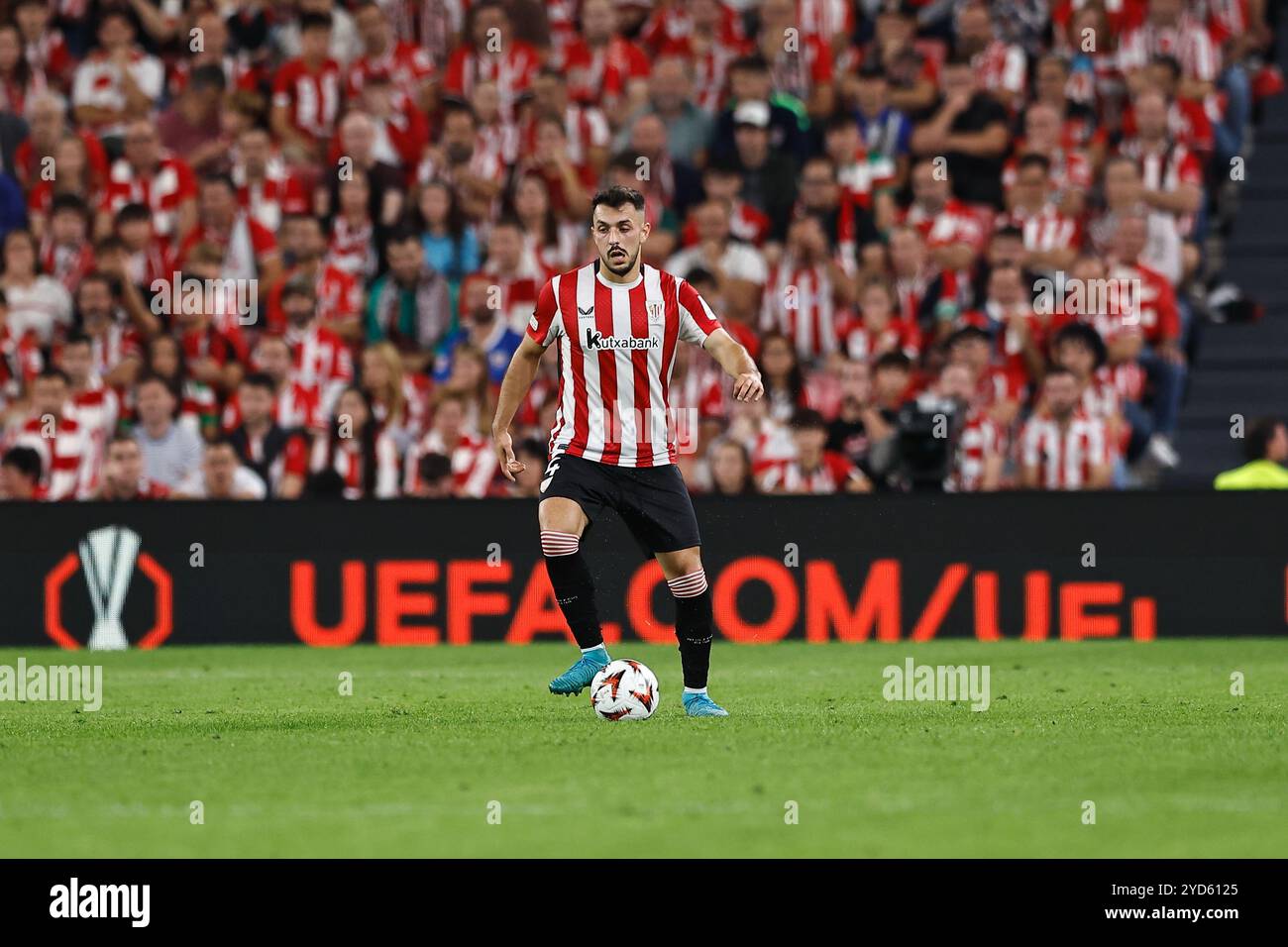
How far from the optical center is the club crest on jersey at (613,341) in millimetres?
9242

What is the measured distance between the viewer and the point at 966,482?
14.6 metres

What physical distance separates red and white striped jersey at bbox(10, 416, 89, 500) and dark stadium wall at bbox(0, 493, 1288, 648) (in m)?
1.22

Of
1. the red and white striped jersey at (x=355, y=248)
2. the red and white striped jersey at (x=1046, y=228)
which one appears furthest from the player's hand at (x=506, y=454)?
the red and white striped jersey at (x=355, y=248)

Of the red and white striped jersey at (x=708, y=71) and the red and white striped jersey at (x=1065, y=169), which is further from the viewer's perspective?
the red and white striped jersey at (x=708, y=71)

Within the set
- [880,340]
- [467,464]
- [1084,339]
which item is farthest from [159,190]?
[1084,339]

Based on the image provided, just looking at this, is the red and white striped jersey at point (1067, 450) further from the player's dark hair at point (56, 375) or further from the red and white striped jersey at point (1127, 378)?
the player's dark hair at point (56, 375)

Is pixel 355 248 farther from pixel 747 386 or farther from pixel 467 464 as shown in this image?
pixel 747 386

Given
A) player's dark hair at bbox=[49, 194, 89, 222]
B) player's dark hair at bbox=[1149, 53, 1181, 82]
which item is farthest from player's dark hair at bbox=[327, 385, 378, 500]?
player's dark hair at bbox=[1149, 53, 1181, 82]

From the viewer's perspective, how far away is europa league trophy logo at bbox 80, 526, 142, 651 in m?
14.2

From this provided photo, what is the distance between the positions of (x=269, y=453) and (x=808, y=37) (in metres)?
5.82

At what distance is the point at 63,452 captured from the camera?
1533 centimetres

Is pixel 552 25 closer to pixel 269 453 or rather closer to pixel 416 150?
pixel 416 150

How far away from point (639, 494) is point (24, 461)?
7.14 m

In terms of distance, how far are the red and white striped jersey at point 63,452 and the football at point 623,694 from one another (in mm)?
7414
